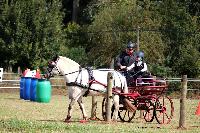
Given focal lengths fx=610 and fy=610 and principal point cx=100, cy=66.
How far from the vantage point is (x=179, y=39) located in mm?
46656

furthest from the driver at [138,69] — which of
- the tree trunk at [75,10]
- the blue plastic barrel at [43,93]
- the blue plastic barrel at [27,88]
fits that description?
the tree trunk at [75,10]

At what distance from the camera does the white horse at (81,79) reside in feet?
57.3

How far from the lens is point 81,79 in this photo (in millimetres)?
17547

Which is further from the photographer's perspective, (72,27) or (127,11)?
(72,27)

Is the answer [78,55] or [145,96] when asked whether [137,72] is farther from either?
[78,55]

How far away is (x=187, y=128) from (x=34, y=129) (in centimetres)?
438

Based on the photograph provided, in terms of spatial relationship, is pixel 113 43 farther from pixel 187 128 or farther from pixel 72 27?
pixel 187 128

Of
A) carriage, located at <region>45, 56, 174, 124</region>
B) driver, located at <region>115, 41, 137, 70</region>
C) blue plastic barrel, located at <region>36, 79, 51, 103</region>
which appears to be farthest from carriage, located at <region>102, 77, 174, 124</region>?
blue plastic barrel, located at <region>36, 79, 51, 103</region>

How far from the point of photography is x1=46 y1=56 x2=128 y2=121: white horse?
57.3 ft

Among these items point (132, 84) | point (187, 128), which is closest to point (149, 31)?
point (132, 84)

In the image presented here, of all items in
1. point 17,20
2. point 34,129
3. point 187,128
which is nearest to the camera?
point 34,129

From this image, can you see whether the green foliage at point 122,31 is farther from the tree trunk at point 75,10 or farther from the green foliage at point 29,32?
the tree trunk at point 75,10

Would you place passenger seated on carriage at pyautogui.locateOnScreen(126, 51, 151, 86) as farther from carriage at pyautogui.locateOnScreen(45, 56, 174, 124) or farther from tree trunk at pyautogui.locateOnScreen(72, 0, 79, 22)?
tree trunk at pyautogui.locateOnScreen(72, 0, 79, 22)

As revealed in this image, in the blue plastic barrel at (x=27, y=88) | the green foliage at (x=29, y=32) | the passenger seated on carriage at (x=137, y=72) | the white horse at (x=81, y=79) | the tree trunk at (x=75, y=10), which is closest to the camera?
the white horse at (x=81, y=79)
